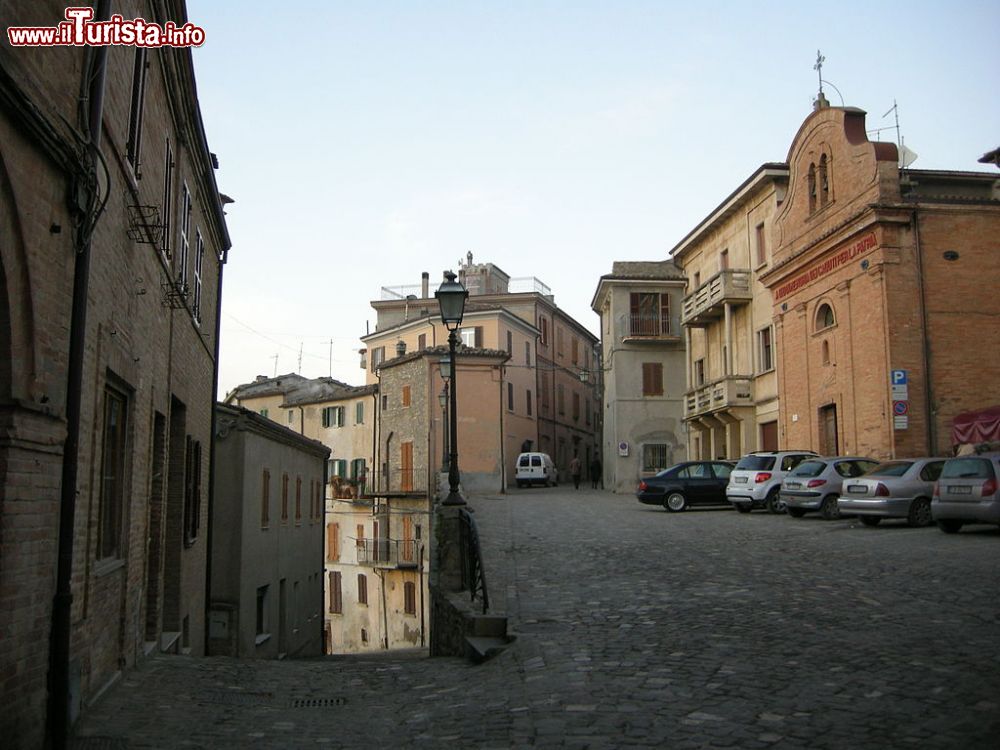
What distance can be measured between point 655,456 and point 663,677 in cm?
3731

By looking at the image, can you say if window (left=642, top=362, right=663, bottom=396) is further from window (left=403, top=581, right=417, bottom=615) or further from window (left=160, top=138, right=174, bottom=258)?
window (left=160, top=138, right=174, bottom=258)

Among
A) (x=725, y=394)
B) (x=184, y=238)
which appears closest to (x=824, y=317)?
(x=725, y=394)

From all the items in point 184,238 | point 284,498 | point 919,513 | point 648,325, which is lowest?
point 919,513

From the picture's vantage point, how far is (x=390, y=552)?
136 feet

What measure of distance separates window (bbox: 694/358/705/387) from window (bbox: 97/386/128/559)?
109 ft

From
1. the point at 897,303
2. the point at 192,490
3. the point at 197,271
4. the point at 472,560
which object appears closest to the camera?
the point at 472,560

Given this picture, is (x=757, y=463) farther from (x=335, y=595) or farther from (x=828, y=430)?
(x=335, y=595)

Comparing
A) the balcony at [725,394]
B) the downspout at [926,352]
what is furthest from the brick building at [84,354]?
the balcony at [725,394]

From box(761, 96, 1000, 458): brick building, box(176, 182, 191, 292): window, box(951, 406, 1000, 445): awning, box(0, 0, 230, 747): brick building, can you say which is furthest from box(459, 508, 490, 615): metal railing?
box(761, 96, 1000, 458): brick building

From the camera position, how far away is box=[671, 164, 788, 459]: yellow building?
1321 inches

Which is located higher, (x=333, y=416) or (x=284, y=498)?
(x=333, y=416)

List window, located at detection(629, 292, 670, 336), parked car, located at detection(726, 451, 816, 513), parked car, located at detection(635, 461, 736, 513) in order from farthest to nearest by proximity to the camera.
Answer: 1. window, located at detection(629, 292, 670, 336)
2. parked car, located at detection(635, 461, 736, 513)
3. parked car, located at detection(726, 451, 816, 513)

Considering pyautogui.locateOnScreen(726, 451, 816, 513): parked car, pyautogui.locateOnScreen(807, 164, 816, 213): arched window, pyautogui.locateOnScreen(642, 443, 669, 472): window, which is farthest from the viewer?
pyautogui.locateOnScreen(642, 443, 669, 472): window

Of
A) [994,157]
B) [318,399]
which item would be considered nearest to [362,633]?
[318,399]
